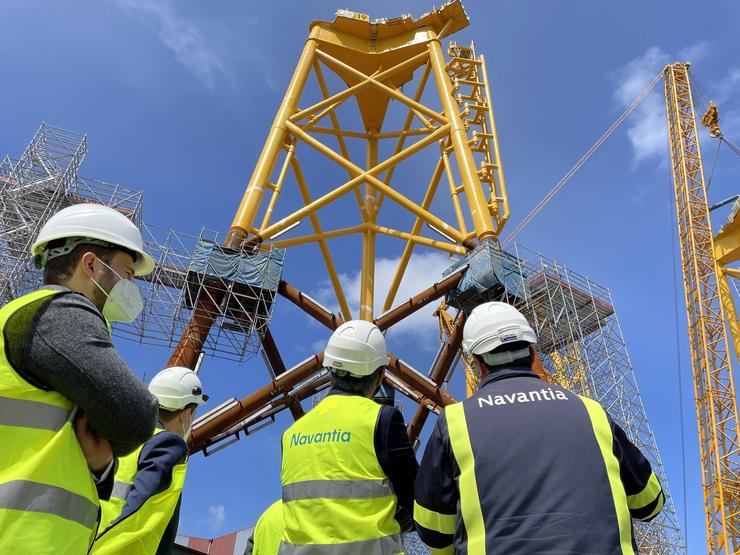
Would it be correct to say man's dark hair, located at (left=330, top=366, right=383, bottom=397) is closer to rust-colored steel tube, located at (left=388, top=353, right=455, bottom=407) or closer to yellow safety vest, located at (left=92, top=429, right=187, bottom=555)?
yellow safety vest, located at (left=92, top=429, right=187, bottom=555)

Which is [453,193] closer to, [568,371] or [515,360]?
[515,360]

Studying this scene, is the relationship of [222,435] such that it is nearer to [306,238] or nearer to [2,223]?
[306,238]

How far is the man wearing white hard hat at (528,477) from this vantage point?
2.01m

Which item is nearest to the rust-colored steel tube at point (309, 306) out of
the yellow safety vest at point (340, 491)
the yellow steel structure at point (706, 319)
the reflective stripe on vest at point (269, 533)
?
the reflective stripe on vest at point (269, 533)

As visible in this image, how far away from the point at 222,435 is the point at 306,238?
588 cm

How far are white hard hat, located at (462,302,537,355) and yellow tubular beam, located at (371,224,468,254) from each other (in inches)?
497

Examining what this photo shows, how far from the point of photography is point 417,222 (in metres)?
17.3

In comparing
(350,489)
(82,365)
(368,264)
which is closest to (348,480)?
(350,489)

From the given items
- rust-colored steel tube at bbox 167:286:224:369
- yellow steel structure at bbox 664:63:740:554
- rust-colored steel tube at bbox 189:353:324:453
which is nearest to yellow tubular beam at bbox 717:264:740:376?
yellow steel structure at bbox 664:63:740:554

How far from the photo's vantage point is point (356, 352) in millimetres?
3395

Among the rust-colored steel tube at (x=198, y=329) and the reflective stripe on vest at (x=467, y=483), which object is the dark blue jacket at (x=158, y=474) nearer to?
the reflective stripe on vest at (x=467, y=483)

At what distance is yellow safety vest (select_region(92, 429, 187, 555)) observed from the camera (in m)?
2.66

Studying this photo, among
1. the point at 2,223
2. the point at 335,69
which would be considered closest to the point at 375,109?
the point at 335,69

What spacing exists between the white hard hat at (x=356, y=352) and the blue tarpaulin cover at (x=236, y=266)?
433 inches
